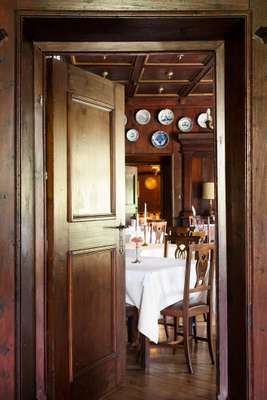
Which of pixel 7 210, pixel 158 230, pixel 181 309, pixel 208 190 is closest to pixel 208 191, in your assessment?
pixel 208 190

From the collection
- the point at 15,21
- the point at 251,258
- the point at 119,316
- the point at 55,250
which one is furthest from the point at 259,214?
the point at 119,316

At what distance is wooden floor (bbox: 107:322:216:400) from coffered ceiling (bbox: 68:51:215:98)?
13.0ft

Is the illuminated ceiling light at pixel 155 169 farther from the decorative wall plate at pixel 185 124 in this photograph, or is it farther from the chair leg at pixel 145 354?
the chair leg at pixel 145 354

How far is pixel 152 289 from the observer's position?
12.6 ft

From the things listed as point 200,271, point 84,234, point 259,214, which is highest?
point 259,214

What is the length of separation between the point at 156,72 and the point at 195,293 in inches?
193

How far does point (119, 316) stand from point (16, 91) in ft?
6.05

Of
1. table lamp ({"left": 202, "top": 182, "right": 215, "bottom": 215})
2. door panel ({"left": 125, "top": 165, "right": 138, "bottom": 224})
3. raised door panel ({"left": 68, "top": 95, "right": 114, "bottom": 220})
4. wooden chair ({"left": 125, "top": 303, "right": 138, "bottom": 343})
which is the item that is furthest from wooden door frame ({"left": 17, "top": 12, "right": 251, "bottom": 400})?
door panel ({"left": 125, "top": 165, "right": 138, "bottom": 224})

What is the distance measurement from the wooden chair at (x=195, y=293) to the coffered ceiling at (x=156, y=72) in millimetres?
3353

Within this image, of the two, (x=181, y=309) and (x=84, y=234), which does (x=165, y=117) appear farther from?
(x=84, y=234)

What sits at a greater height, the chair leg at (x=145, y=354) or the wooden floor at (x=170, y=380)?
the chair leg at (x=145, y=354)

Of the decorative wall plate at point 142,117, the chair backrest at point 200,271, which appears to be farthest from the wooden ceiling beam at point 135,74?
the chair backrest at point 200,271

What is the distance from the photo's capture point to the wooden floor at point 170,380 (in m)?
3.37

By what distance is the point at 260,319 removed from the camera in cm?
222
